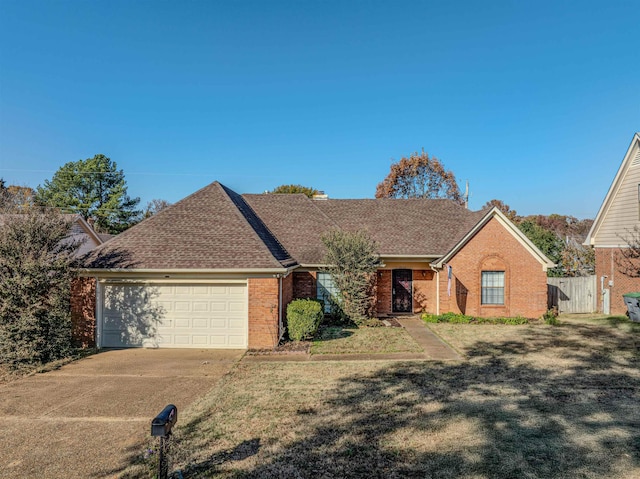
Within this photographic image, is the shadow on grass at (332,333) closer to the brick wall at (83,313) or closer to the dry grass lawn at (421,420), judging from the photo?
the dry grass lawn at (421,420)

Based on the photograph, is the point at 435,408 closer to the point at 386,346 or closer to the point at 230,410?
the point at 230,410

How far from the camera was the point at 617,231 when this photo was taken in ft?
57.6

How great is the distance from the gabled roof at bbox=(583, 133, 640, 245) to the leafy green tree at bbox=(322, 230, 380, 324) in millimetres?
12010

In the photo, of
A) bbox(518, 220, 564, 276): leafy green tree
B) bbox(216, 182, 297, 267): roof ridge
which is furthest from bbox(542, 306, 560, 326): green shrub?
bbox(216, 182, 297, 267): roof ridge

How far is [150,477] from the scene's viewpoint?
4.98m

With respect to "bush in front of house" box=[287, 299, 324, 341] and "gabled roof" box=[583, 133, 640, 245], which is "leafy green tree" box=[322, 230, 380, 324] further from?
"gabled roof" box=[583, 133, 640, 245]

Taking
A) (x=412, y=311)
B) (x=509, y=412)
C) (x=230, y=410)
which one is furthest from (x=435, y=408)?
(x=412, y=311)

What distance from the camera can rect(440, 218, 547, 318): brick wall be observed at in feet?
55.3

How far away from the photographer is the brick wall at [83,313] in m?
12.4

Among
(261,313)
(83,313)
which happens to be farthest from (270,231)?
(83,313)

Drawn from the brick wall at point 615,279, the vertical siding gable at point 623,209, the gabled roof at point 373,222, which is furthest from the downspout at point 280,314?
the brick wall at point 615,279

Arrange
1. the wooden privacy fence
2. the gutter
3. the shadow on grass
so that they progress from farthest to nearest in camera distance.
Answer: the wooden privacy fence < the shadow on grass < the gutter

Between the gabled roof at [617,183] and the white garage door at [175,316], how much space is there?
58.7 feet

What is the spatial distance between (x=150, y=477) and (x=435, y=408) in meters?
5.09
